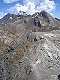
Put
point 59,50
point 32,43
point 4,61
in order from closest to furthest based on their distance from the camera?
point 4,61, point 59,50, point 32,43

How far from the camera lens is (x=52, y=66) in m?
39.4

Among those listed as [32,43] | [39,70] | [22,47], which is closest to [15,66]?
[39,70]

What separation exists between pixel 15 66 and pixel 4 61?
13.2 ft

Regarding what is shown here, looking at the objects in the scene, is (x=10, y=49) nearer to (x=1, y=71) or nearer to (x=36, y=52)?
(x=36, y=52)

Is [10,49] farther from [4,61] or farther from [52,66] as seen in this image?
[52,66]

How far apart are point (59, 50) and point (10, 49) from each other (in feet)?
37.5

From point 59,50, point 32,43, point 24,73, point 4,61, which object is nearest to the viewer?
point 24,73

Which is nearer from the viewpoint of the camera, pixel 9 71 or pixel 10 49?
pixel 9 71

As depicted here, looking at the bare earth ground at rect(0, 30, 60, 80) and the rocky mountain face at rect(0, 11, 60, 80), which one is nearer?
the bare earth ground at rect(0, 30, 60, 80)

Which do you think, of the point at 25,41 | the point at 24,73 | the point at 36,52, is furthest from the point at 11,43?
the point at 24,73

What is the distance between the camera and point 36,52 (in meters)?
44.7

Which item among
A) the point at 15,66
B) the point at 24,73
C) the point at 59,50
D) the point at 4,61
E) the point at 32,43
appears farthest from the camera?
the point at 32,43

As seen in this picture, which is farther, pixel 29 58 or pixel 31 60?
pixel 29 58

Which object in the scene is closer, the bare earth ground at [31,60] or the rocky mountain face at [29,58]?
the bare earth ground at [31,60]
